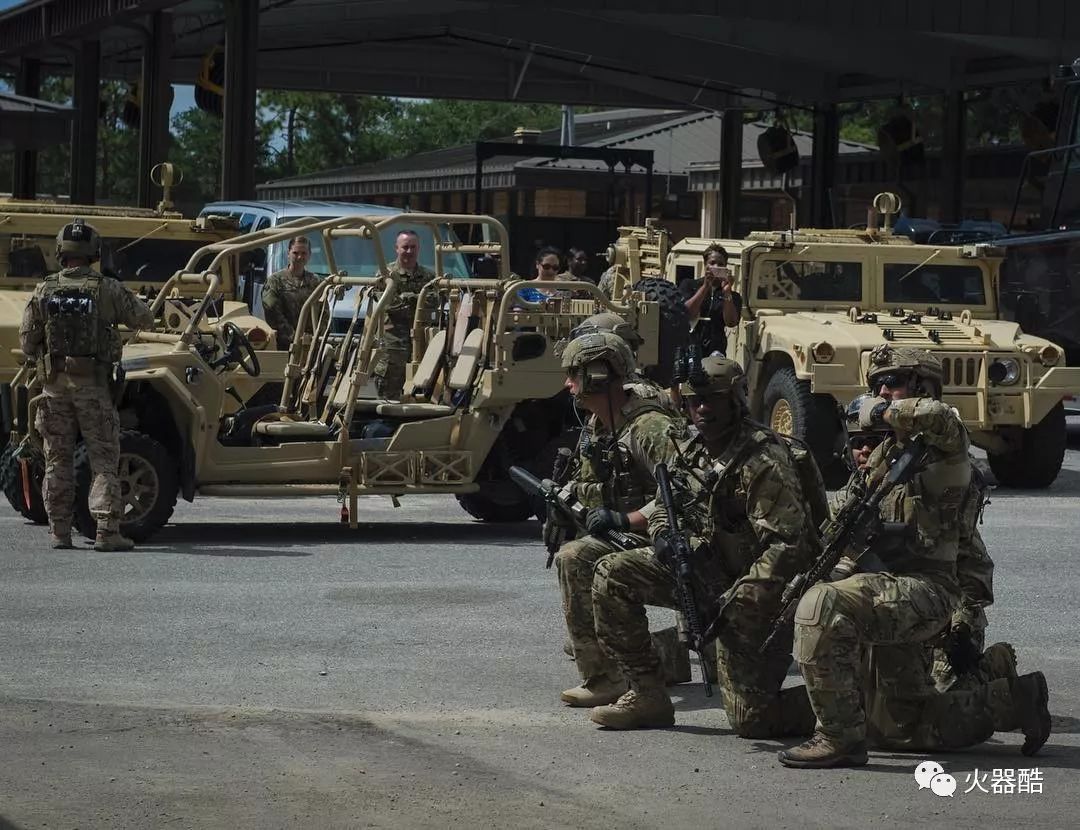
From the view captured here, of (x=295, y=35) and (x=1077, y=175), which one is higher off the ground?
(x=295, y=35)

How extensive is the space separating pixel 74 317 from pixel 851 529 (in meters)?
5.82

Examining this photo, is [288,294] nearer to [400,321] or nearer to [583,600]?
[400,321]

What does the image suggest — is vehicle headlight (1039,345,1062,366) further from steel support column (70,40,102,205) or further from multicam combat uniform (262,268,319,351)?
steel support column (70,40,102,205)

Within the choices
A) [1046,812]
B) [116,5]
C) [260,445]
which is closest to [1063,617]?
[1046,812]

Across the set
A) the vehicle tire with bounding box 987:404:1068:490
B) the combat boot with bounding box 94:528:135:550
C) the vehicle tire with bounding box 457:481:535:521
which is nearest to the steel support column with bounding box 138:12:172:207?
the vehicle tire with bounding box 987:404:1068:490

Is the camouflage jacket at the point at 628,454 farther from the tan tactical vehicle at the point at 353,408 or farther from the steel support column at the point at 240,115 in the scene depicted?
the steel support column at the point at 240,115

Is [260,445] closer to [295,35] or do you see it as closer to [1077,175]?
[1077,175]

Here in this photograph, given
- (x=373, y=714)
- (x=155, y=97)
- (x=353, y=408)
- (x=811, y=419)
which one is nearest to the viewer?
(x=373, y=714)

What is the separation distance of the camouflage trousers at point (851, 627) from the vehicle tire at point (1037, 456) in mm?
8889

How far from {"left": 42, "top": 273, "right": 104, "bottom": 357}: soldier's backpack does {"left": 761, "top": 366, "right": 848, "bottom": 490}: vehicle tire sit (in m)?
5.36

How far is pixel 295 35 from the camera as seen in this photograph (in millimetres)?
32719

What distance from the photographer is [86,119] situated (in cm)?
3191

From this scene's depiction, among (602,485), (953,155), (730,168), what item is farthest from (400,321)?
(730,168)

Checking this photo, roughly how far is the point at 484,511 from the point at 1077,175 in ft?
29.2
